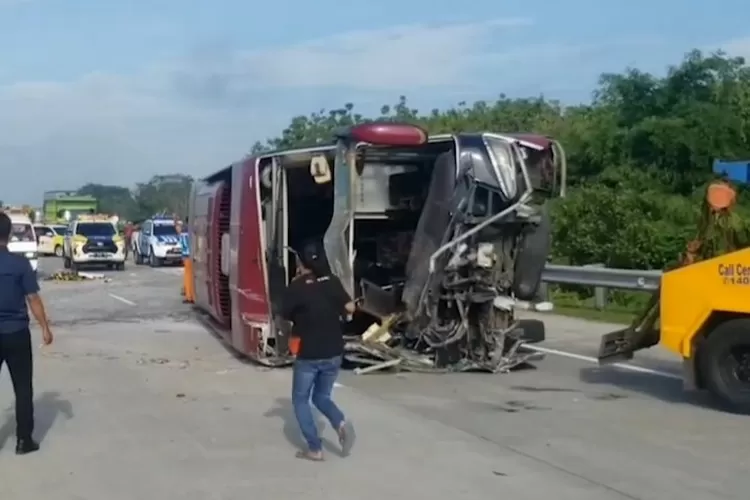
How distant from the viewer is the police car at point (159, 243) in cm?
4728

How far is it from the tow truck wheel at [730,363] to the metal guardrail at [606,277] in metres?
6.02

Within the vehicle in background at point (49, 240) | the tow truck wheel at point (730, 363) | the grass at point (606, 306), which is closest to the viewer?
the tow truck wheel at point (730, 363)

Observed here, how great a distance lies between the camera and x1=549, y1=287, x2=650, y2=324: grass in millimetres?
21109

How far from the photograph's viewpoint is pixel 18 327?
9570 millimetres

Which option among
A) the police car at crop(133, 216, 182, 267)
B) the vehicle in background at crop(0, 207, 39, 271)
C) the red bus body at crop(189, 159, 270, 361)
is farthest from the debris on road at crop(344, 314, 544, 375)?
the police car at crop(133, 216, 182, 267)

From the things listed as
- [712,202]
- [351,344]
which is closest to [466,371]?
[351,344]

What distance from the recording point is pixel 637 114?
1213 inches

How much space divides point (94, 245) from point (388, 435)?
35.2 metres

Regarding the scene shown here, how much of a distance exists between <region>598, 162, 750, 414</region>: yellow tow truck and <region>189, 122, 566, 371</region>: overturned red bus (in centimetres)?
207

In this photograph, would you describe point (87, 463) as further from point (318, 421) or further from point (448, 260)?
point (448, 260)

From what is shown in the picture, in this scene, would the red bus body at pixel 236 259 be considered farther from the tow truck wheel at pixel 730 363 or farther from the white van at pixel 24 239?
the white van at pixel 24 239

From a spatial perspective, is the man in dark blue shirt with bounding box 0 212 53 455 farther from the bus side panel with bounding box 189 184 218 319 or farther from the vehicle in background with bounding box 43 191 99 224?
the vehicle in background with bounding box 43 191 99 224

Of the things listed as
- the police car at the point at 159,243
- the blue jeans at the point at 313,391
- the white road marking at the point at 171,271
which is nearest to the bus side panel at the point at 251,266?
the blue jeans at the point at 313,391

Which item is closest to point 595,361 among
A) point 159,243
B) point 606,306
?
point 606,306
